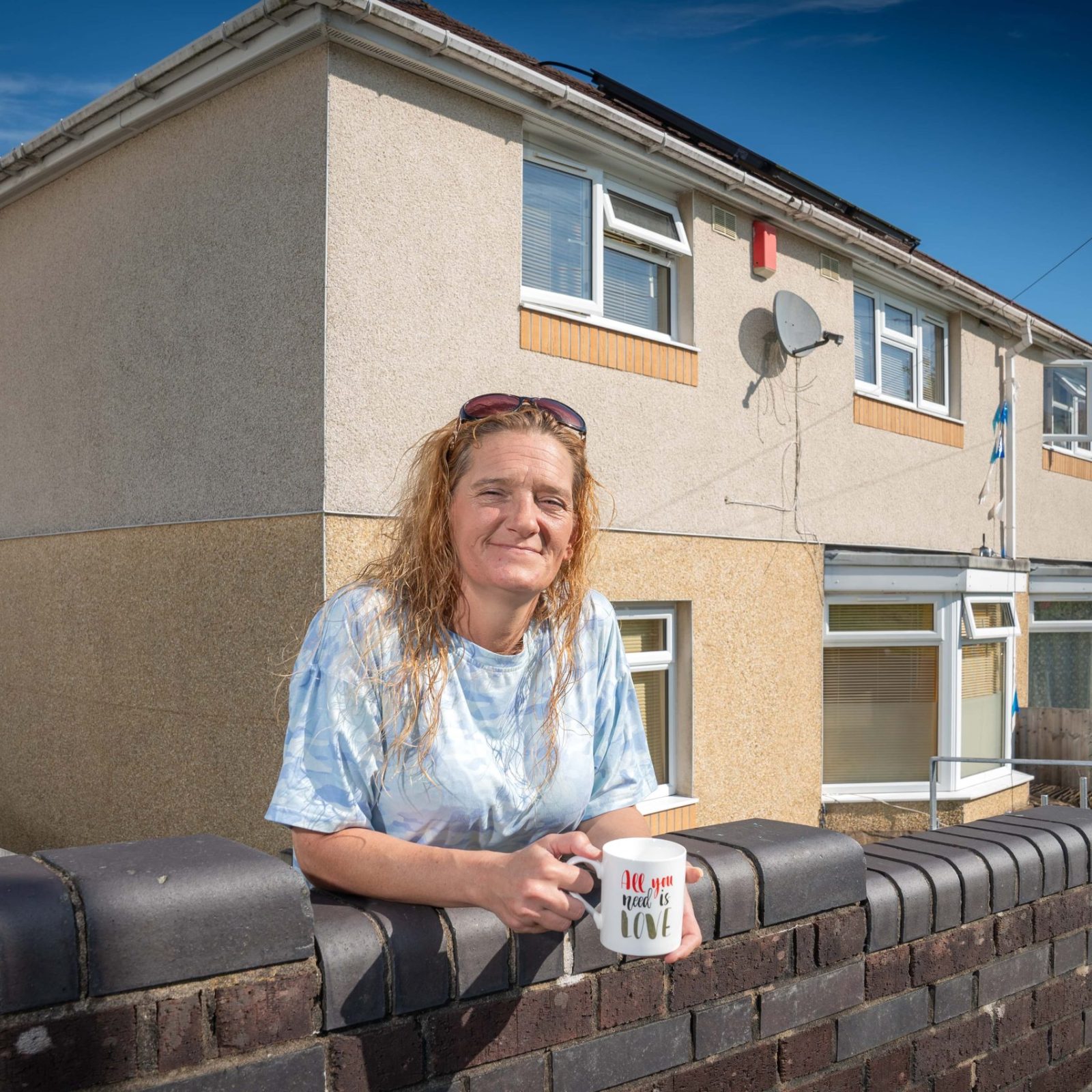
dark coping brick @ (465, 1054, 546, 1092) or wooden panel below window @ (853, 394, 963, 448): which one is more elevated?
wooden panel below window @ (853, 394, 963, 448)

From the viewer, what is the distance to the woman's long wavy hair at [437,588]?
1.78 metres

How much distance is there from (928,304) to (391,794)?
998cm

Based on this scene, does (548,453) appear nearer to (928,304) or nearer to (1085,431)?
(928,304)

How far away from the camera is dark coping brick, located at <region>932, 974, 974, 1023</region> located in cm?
246

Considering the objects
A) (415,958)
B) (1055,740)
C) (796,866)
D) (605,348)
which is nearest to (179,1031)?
(415,958)

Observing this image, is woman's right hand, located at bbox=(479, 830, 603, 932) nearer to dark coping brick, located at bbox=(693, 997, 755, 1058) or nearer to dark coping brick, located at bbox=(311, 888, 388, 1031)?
dark coping brick, located at bbox=(311, 888, 388, 1031)

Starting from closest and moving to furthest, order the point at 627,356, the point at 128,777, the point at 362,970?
the point at 362,970, the point at 128,777, the point at 627,356

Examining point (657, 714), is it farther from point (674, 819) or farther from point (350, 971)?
point (350, 971)

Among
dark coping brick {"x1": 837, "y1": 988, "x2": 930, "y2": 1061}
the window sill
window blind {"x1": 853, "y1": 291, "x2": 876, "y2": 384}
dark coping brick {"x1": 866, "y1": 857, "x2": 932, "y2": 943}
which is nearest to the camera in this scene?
dark coping brick {"x1": 837, "y1": 988, "x2": 930, "y2": 1061}

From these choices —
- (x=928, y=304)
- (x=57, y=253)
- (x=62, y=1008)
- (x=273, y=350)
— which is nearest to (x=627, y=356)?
(x=273, y=350)

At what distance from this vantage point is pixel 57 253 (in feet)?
24.8

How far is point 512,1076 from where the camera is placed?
174cm

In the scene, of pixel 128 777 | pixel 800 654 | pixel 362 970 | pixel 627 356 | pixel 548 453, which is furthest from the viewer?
pixel 800 654

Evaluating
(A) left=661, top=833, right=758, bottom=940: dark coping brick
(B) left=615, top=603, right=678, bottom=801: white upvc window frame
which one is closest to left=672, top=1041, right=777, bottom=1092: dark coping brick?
(A) left=661, top=833, right=758, bottom=940: dark coping brick
